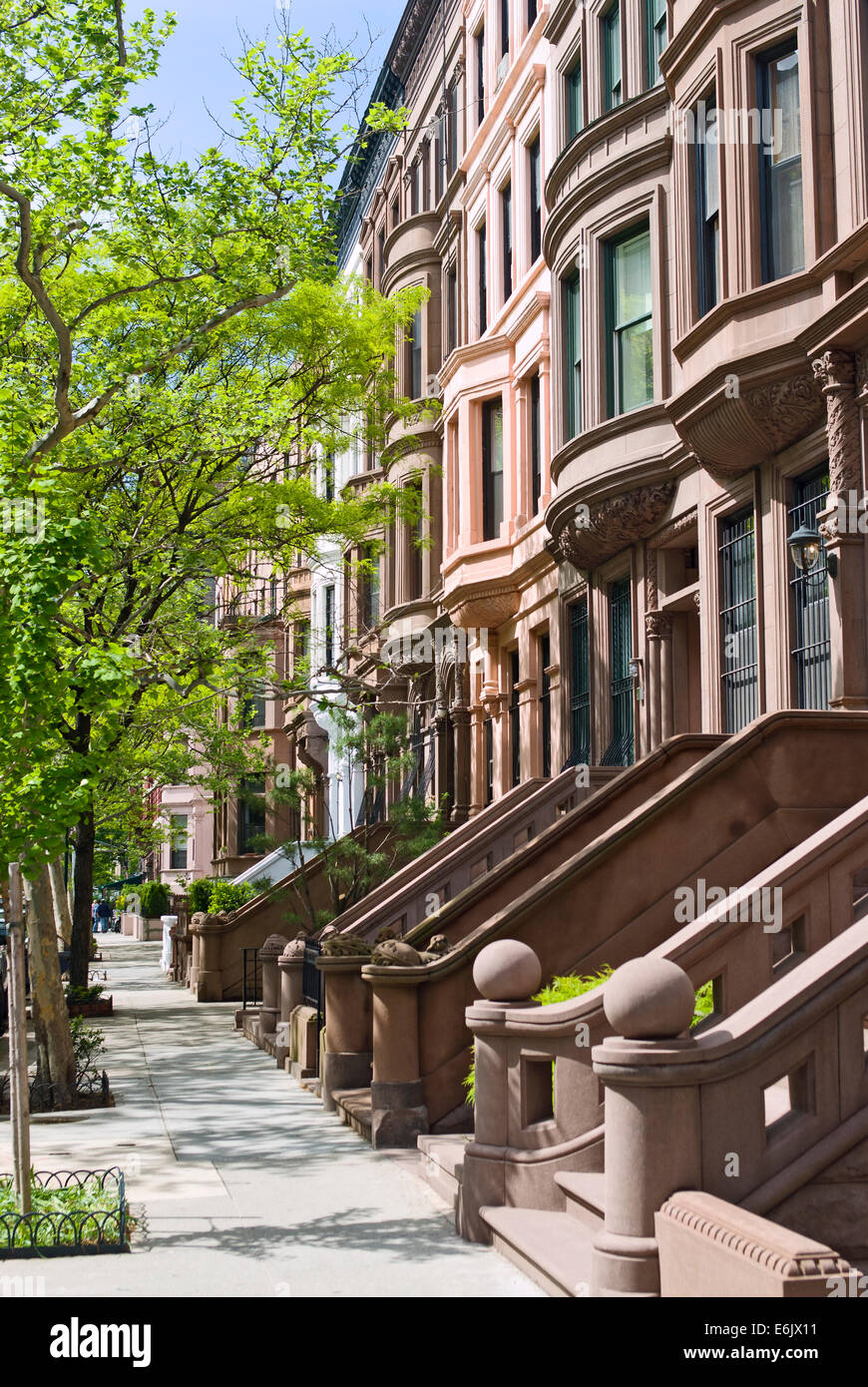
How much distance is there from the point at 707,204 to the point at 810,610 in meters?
4.56

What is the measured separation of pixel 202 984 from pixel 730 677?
14.8m

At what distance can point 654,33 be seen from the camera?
52.2 ft

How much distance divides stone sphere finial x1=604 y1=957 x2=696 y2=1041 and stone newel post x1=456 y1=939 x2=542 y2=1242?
7.50 feet

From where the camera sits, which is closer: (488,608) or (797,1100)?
(797,1100)

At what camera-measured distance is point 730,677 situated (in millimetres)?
13766

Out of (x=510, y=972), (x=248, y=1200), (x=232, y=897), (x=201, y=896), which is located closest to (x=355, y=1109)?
(x=248, y=1200)

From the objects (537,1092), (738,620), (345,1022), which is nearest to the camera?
(537,1092)

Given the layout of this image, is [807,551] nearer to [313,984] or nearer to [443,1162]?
[443,1162]

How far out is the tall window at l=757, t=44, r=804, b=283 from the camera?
40.5 feet

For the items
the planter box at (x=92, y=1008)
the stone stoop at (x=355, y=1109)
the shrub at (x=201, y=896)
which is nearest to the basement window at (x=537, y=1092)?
the stone stoop at (x=355, y=1109)

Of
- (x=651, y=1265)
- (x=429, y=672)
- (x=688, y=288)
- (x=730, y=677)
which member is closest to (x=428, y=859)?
(x=730, y=677)

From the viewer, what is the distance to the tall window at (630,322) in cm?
1588

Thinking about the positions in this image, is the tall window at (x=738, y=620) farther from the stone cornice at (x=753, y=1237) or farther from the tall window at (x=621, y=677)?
the stone cornice at (x=753, y=1237)
